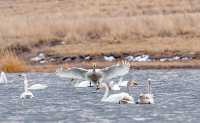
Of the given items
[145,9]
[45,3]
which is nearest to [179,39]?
[145,9]

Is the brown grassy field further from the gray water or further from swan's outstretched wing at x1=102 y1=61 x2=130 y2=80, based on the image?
swan's outstretched wing at x1=102 y1=61 x2=130 y2=80

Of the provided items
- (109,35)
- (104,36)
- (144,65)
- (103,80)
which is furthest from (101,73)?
(104,36)

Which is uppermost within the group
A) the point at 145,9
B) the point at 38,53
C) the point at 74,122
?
the point at 145,9

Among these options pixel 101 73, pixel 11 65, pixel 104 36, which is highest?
pixel 104 36

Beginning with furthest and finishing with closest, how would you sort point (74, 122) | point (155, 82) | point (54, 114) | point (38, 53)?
point (38, 53) → point (155, 82) → point (54, 114) → point (74, 122)

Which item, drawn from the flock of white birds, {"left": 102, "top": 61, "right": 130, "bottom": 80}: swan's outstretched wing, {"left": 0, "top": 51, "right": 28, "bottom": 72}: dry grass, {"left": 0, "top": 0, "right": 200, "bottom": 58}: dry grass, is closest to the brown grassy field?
{"left": 0, "top": 0, "right": 200, "bottom": 58}: dry grass

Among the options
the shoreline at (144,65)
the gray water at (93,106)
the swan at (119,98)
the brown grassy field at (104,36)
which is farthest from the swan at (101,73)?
the brown grassy field at (104,36)

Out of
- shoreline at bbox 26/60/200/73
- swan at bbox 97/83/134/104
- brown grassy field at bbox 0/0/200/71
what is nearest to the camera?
swan at bbox 97/83/134/104

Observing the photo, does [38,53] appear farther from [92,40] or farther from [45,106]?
[45,106]

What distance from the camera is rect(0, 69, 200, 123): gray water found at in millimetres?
16625

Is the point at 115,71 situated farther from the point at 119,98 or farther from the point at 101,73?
the point at 119,98

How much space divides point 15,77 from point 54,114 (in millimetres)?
12184

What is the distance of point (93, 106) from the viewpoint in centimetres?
1898

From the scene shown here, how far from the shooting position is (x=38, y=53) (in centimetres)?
3681
